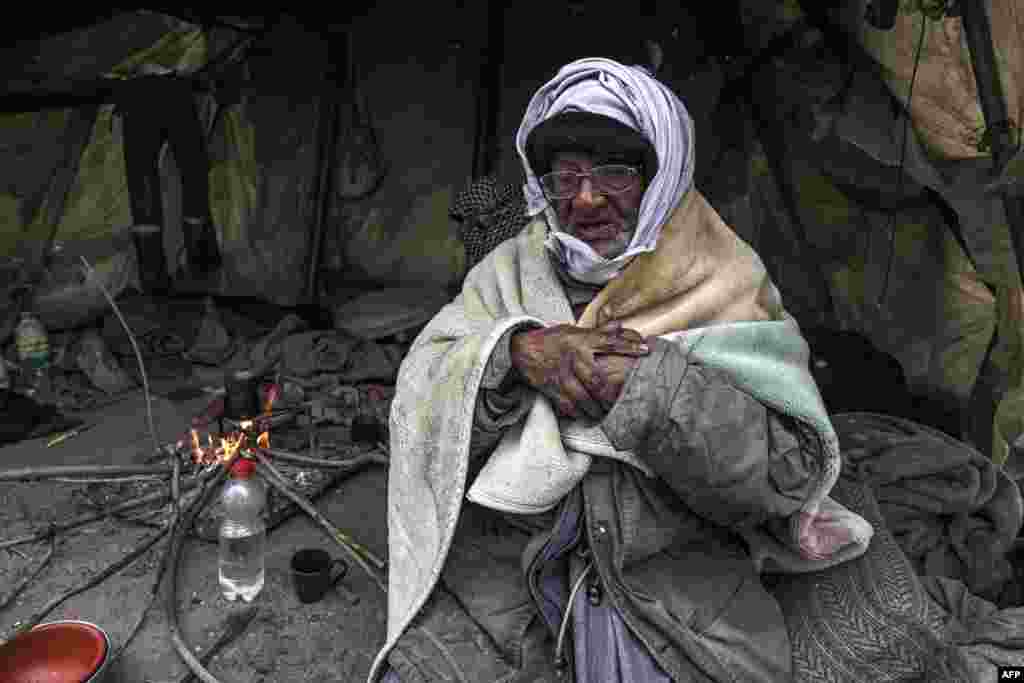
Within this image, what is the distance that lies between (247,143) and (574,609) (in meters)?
5.23

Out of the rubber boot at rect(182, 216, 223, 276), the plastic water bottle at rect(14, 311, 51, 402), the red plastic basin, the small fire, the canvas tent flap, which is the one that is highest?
the canvas tent flap

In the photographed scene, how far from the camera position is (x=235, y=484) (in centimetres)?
329

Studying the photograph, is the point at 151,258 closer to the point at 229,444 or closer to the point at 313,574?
the point at 229,444

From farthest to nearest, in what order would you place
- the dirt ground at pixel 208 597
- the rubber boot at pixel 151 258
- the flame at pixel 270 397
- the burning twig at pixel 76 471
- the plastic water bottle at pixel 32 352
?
1. the rubber boot at pixel 151 258
2. the plastic water bottle at pixel 32 352
3. the flame at pixel 270 397
4. the burning twig at pixel 76 471
5. the dirt ground at pixel 208 597

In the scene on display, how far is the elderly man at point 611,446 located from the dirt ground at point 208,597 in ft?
3.13

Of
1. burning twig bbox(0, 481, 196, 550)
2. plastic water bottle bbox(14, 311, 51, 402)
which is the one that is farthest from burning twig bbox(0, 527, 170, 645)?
plastic water bottle bbox(14, 311, 51, 402)

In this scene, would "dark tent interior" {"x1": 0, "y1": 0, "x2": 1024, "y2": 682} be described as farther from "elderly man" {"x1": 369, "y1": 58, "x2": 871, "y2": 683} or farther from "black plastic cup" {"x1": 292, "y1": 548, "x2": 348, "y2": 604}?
"elderly man" {"x1": 369, "y1": 58, "x2": 871, "y2": 683}

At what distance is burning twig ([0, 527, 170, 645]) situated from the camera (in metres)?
2.95

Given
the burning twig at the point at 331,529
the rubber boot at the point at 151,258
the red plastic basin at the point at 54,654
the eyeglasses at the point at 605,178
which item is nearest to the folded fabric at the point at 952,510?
the eyeglasses at the point at 605,178

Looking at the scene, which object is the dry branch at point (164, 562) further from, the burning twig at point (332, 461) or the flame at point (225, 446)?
the burning twig at point (332, 461)

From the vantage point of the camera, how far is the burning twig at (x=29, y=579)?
306 cm

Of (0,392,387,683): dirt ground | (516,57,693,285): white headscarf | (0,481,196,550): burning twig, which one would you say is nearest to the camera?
(516,57,693,285): white headscarf

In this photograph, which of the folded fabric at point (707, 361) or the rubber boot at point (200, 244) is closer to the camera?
the folded fabric at point (707, 361)

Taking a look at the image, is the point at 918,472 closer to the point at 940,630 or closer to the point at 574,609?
the point at 940,630
